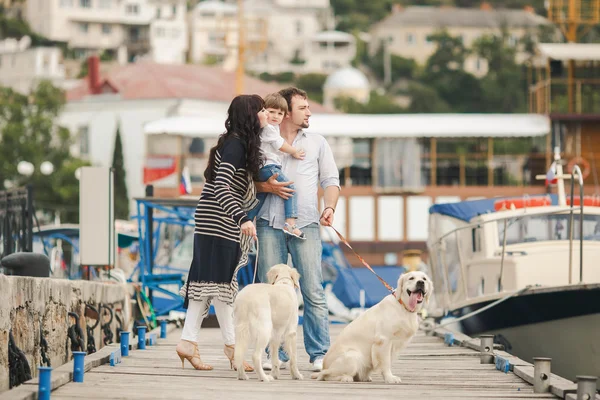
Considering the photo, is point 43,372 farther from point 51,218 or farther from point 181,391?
point 51,218

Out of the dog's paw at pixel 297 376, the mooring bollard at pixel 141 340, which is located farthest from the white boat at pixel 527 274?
the dog's paw at pixel 297 376

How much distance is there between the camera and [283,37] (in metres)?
188

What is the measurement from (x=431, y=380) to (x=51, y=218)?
63.1m

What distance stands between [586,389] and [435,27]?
174474mm

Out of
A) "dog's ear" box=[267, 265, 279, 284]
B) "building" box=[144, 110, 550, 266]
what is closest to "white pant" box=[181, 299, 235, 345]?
"dog's ear" box=[267, 265, 279, 284]

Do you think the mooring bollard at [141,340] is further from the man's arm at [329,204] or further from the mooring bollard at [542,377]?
the mooring bollard at [542,377]

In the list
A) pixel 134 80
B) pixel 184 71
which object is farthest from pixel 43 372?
pixel 184 71

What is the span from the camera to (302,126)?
9922mm

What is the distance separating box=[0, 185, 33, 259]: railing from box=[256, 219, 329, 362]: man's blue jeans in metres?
4.58

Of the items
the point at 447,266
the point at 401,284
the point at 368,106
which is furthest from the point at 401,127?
the point at 368,106

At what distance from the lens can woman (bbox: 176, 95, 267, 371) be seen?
31.0ft

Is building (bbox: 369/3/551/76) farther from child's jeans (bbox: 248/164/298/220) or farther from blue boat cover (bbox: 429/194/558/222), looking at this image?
child's jeans (bbox: 248/164/298/220)

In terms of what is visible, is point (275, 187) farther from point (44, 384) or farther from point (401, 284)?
point (44, 384)

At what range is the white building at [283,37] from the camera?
175087 mm
